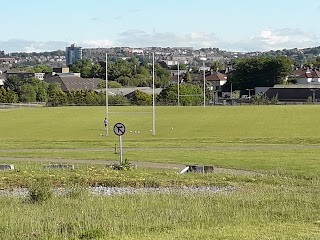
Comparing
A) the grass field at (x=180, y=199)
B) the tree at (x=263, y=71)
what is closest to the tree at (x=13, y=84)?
the tree at (x=263, y=71)

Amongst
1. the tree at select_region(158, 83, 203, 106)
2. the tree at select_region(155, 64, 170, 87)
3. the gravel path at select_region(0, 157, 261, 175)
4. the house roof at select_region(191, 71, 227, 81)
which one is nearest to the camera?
the gravel path at select_region(0, 157, 261, 175)

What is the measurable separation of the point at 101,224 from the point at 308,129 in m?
41.9

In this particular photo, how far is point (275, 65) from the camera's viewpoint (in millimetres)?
144375

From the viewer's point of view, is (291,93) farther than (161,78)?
No

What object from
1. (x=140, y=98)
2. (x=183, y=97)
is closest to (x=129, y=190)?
(x=140, y=98)

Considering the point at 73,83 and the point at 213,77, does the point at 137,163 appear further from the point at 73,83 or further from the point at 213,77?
the point at 213,77

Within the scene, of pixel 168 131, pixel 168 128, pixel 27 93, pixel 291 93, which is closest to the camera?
pixel 168 131

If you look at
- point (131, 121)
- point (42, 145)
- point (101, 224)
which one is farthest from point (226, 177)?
point (131, 121)

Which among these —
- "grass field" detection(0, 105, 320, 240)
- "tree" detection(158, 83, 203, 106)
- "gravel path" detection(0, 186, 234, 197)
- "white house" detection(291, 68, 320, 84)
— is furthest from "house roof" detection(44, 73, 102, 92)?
"gravel path" detection(0, 186, 234, 197)

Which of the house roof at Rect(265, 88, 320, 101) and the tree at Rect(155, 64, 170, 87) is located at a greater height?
the tree at Rect(155, 64, 170, 87)

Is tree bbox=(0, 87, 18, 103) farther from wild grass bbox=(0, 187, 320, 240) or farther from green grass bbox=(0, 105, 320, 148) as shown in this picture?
wild grass bbox=(0, 187, 320, 240)

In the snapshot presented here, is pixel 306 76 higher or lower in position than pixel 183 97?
higher

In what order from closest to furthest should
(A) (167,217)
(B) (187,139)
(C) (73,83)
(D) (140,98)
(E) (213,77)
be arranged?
(A) (167,217), (B) (187,139), (D) (140,98), (C) (73,83), (E) (213,77)

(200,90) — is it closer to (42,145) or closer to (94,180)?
(42,145)
